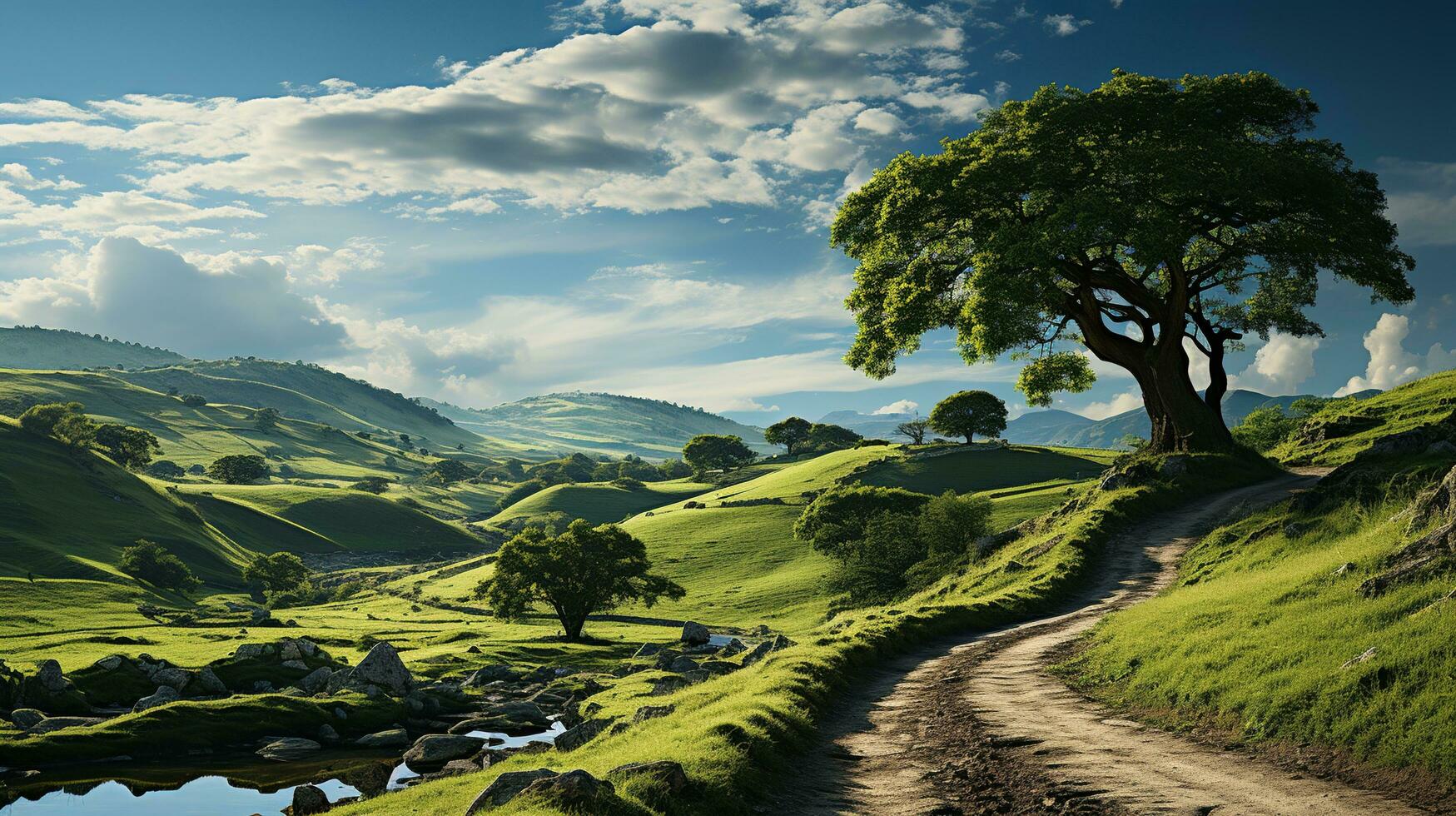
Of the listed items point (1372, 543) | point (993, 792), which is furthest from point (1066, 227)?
point (993, 792)

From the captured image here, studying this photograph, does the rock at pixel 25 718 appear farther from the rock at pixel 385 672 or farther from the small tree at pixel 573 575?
the small tree at pixel 573 575

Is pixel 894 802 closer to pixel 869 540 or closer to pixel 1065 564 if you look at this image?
pixel 1065 564

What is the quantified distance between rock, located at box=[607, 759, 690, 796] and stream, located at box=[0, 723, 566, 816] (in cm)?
1997

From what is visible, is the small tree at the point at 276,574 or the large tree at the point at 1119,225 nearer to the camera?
the large tree at the point at 1119,225

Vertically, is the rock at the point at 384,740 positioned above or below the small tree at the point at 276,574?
above

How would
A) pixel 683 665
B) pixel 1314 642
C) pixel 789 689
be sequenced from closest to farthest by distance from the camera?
pixel 1314 642
pixel 789 689
pixel 683 665

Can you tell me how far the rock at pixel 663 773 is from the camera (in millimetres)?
14172

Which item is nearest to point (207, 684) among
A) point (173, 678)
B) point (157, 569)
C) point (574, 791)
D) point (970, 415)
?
point (173, 678)

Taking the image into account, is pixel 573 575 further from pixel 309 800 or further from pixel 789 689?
pixel 789 689

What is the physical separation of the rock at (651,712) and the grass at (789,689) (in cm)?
42

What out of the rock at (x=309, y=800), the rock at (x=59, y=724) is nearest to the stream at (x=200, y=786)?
the rock at (x=309, y=800)

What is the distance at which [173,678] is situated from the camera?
53.9m

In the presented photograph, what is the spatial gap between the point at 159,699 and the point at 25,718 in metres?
6.49

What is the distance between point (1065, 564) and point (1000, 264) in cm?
1545
